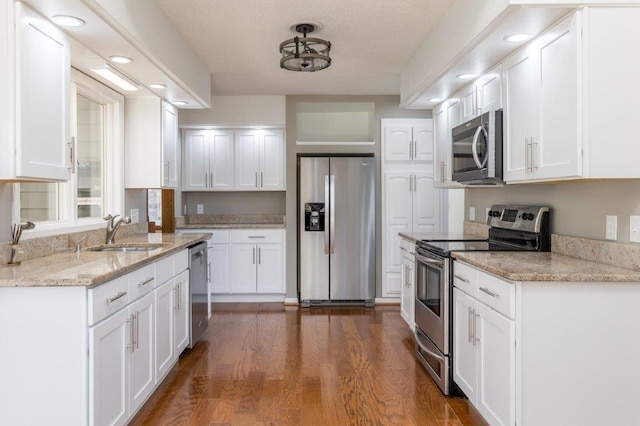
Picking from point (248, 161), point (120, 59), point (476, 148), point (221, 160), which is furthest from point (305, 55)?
point (221, 160)

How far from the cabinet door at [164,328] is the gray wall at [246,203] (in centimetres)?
299

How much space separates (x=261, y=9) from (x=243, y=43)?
0.69 meters

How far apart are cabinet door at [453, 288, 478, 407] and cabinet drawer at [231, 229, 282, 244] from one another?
3.00 metres

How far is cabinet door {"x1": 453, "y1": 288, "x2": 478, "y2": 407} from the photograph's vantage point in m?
2.55

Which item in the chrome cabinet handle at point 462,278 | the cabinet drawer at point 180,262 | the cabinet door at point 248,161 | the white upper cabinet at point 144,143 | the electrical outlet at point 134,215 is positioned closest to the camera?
the chrome cabinet handle at point 462,278

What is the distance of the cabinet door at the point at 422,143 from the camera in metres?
5.45

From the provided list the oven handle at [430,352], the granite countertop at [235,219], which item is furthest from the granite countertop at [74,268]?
the granite countertop at [235,219]

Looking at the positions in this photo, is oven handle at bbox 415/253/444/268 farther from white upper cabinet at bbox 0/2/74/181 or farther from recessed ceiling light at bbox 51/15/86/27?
recessed ceiling light at bbox 51/15/86/27

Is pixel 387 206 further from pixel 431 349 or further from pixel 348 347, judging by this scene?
pixel 431 349

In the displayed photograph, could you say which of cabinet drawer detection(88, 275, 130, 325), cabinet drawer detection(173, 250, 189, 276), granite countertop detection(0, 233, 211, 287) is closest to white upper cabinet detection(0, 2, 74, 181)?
granite countertop detection(0, 233, 211, 287)

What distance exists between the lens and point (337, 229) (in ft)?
17.6

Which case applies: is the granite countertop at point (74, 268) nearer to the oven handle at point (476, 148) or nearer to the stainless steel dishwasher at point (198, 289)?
the stainless steel dishwasher at point (198, 289)

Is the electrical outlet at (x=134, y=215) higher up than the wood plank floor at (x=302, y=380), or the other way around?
the electrical outlet at (x=134, y=215)

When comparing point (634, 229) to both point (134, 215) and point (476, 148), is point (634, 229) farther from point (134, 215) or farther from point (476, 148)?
point (134, 215)
